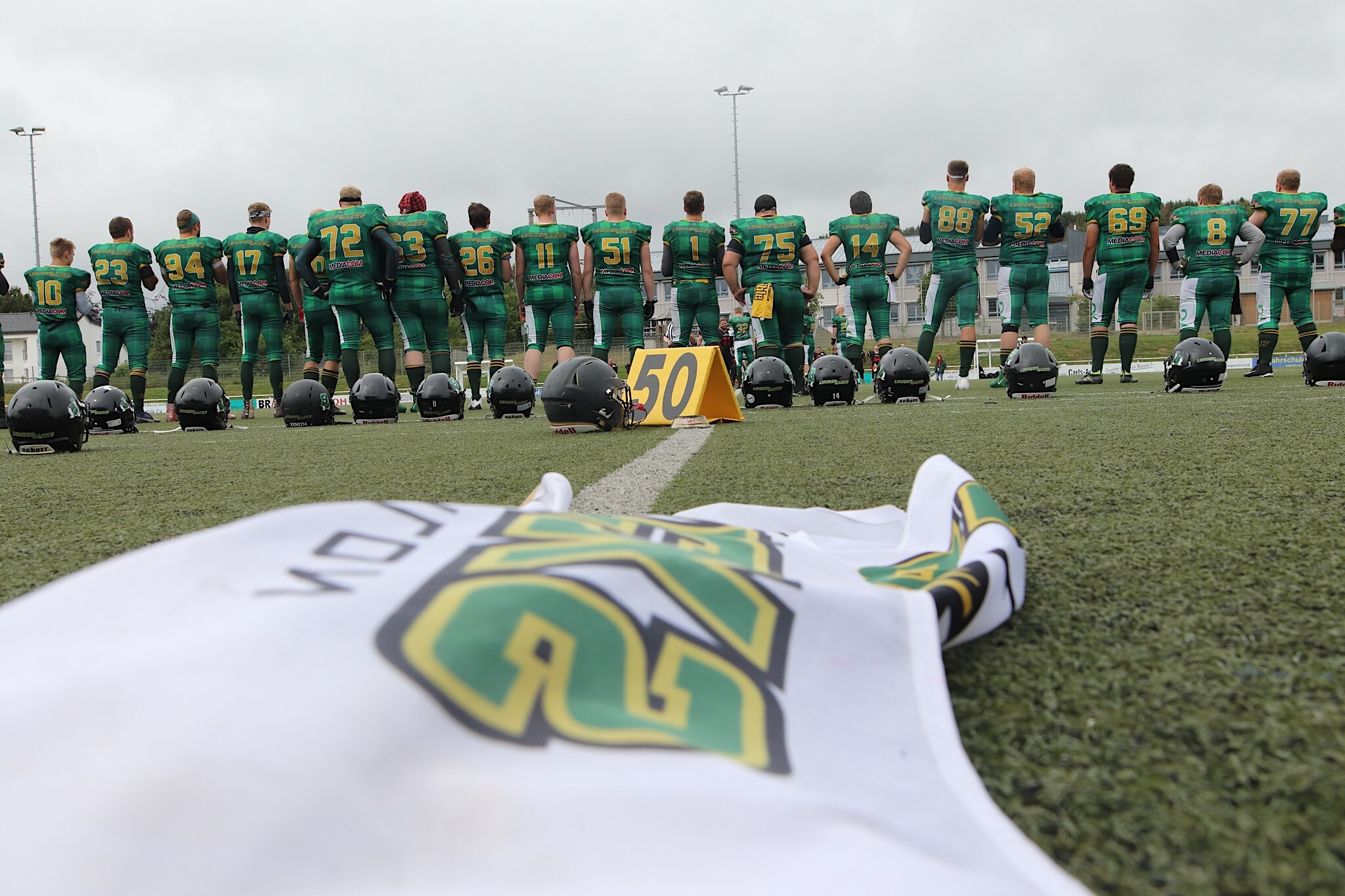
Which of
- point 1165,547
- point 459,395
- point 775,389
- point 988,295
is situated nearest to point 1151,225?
point 775,389

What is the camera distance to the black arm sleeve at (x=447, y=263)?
9.31m

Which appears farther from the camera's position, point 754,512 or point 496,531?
point 754,512

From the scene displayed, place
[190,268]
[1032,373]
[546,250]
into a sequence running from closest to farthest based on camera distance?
1. [1032,373]
2. [546,250]
3. [190,268]

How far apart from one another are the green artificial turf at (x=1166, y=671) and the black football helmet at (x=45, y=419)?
15.3 feet

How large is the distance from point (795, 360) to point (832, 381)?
1.86 metres

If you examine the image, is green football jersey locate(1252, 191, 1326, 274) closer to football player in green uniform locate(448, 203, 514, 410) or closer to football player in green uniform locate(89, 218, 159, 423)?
football player in green uniform locate(448, 203, 514, 410)

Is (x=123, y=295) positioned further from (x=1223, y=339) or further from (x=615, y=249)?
(x=1223, y=339)

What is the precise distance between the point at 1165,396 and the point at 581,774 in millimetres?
7441

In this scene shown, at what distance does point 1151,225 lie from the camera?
9.34 metres

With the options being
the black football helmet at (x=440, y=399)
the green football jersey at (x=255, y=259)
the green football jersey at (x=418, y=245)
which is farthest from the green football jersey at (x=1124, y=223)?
the green football jersey at (x=255, y=259)

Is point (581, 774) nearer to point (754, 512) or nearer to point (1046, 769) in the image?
point (1046, 769)

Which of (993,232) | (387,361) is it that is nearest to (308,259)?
(387,361)

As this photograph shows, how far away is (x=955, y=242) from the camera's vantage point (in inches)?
375

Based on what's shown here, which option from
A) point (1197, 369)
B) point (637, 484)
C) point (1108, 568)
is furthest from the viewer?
point (1197, 369)
